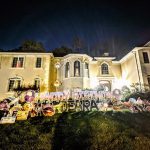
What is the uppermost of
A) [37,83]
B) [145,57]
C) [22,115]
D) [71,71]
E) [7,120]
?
[145,57]

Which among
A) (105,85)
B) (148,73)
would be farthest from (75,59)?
(148,73)

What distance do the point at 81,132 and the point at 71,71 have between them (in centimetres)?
1413

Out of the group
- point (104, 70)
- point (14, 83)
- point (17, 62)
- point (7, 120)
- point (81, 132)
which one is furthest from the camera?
point (104, 70)

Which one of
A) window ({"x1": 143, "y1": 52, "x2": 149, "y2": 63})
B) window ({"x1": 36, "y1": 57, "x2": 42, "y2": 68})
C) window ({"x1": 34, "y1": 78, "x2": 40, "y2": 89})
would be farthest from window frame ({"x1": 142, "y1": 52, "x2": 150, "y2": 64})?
window ({"x1": 34, "y1": 78, "x2": 40, "y2": 89})

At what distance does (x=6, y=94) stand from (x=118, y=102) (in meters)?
14.6

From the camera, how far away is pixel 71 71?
23641mm

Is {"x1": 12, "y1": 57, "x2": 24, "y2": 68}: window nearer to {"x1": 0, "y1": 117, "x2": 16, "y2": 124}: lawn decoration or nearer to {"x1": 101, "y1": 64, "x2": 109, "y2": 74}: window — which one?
{"x1": 101, "y1": 64, "x2": 109, "y2": 74}: window

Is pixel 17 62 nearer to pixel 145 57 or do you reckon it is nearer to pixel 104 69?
pixel 104 69

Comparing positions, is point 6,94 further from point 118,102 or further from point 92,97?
point 118,102

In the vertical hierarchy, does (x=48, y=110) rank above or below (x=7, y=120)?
above

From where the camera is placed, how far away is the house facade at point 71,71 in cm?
2220

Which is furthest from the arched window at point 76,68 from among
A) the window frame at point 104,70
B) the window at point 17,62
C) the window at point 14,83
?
the window at point 14,83

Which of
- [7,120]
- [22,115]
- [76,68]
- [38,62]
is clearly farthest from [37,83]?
[7,120]

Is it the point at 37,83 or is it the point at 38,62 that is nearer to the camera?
the point at 37,83
